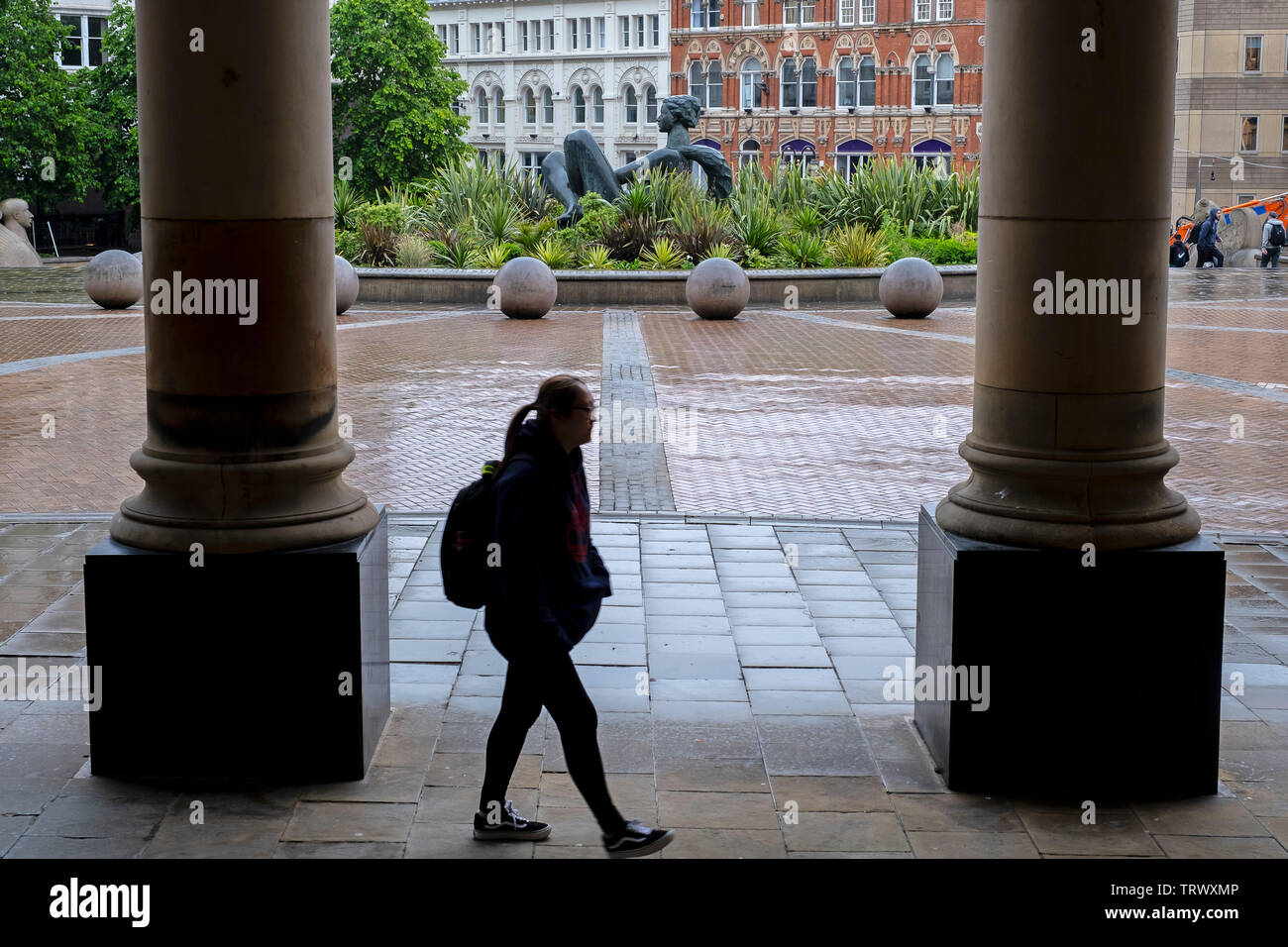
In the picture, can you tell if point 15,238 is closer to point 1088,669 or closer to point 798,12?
point 1088,669

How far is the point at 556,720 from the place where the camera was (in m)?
A: 5.06

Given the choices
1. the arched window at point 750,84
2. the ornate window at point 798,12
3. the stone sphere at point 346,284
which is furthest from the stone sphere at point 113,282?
Result: the arched window at point 750,84

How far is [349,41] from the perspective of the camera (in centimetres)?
6359

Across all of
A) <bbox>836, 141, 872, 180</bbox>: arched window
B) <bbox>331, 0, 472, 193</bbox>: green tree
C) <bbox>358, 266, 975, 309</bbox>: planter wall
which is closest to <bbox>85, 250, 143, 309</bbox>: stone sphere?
<bbox>358, 266, 975, 309</bbox>: planter wall

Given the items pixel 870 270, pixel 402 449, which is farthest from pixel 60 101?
pixel 402 449

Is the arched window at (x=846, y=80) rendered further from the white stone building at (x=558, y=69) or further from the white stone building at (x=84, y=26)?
the white stone building at (x=84, y=26)

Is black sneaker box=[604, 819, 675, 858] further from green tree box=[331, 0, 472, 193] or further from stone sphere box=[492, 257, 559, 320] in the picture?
green tree box=[331, 0, 472, 193]

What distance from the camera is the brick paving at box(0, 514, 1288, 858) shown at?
524cm

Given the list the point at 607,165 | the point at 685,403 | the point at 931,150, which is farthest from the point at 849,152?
the point at 685,403

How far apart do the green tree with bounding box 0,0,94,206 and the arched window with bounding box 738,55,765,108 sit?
135ft

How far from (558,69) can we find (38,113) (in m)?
46.2

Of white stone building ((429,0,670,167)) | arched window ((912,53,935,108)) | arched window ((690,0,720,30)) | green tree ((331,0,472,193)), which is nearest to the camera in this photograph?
green tree ((331,0,472,193))

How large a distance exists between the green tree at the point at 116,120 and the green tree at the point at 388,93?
8847 mm

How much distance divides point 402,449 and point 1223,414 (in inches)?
309
